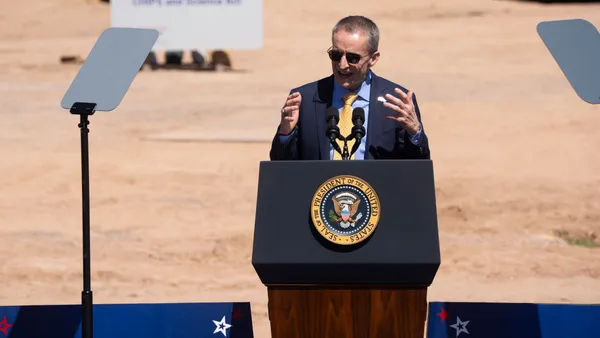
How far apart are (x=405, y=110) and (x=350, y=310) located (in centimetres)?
76

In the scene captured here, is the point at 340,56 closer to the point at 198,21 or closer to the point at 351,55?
the point at 351,55

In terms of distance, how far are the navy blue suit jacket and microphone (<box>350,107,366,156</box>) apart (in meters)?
0.27

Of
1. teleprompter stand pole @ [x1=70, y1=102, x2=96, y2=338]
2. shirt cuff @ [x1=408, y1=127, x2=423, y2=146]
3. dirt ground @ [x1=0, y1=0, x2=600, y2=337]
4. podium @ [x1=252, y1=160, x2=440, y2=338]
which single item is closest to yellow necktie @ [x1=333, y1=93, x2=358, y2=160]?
shirt cuff @ [x1=408, y1=127, x2=423, y2=146]

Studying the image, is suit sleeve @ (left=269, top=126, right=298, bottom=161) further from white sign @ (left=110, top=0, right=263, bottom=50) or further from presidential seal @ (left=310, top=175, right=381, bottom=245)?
white sign @ (left=110, top=0, right=263, bottom=50)

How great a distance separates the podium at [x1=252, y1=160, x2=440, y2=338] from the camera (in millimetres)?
3799

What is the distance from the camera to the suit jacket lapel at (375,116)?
443 cm

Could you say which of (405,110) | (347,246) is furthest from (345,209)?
(405,110)

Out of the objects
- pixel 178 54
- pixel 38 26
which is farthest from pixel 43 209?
pixel 38 26

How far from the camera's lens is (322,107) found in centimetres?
450

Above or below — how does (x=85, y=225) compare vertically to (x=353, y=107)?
below

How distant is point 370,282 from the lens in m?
3.84

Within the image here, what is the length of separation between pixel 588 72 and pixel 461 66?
543 inches

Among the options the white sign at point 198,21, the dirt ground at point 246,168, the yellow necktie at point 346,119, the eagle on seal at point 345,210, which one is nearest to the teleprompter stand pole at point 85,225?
the yellow necktie at point 346,119

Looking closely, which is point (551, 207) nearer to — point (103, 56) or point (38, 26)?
point (103, 56)
